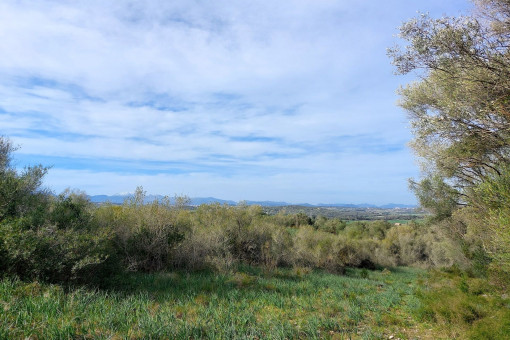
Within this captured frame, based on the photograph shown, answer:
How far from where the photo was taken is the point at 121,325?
207 inches

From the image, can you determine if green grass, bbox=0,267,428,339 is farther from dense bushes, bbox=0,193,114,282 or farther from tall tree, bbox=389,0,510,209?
tall tree, bbox=389,0,510,209

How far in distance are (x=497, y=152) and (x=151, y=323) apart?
11.5m

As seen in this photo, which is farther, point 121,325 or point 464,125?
point 464,125

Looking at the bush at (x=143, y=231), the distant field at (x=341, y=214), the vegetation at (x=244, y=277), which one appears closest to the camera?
the vegetation at (x=244, y=277)

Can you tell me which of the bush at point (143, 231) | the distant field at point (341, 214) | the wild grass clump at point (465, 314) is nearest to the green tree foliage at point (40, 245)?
the bush at point (143, 231)

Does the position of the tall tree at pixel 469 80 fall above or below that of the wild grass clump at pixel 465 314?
above

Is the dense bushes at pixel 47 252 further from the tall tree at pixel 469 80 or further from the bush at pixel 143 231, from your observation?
the tall tree at pixel 469 80

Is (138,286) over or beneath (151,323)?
beneath

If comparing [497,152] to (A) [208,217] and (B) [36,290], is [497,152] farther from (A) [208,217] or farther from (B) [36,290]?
(A) [208,217]

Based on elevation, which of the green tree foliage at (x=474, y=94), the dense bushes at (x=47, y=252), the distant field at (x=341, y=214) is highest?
the green tree foliage at (x=474, y=94)

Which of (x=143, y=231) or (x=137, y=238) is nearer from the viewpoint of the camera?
(x=137, y=238)

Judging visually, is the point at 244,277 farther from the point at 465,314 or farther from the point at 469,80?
the point at 469,80

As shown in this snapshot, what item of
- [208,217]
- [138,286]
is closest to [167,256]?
[138,286]

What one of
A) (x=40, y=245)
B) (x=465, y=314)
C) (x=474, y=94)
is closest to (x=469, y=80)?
(x=474, y=94)
